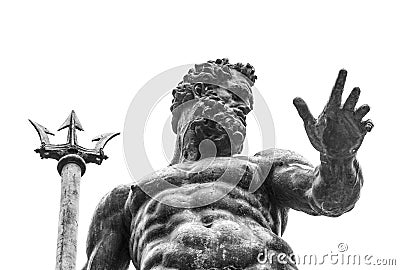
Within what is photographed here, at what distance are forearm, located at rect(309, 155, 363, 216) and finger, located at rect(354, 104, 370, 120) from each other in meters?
0.40

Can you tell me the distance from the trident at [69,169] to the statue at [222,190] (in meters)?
1.81

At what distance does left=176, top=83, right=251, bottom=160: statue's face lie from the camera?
11.5m

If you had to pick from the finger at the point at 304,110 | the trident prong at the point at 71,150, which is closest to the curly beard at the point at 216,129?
the finger at the point at 304,110

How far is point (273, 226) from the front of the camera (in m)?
11.0

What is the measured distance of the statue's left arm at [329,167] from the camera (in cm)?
973

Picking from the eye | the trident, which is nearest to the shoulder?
the eye

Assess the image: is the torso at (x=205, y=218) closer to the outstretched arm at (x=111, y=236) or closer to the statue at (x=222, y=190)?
the statue at (x=222, y=190)

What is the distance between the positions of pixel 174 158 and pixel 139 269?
1.46 metres

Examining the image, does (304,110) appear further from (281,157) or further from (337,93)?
(281,157)

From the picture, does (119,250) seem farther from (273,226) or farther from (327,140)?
(327,140)

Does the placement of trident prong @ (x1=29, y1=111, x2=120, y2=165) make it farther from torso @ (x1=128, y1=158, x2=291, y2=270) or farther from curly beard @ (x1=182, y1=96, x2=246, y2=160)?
torso @ (x1=128, y1=158, x2=291, y2=270)

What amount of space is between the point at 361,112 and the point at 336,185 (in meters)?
0.76

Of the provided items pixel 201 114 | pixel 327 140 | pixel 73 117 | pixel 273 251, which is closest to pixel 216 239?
pixel 273 251

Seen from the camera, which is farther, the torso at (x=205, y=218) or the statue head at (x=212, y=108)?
the statue head at (x=212, y=108)
